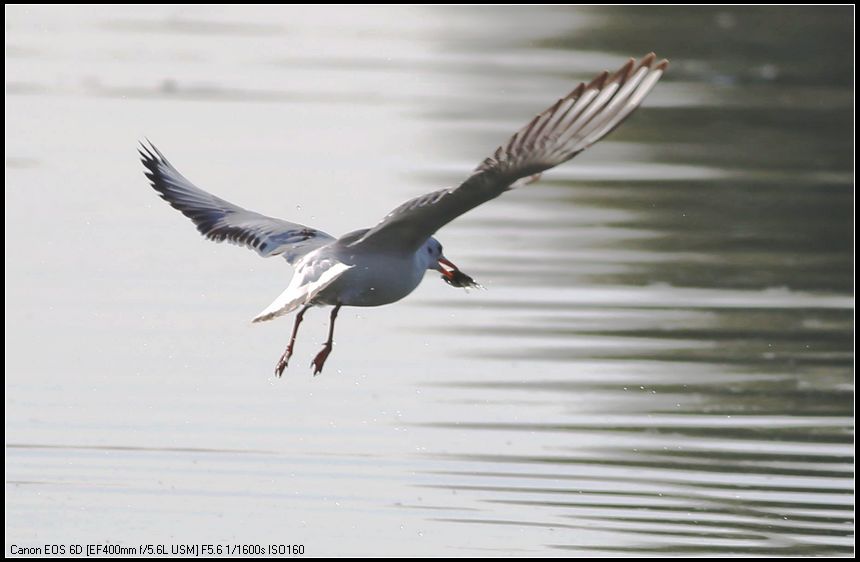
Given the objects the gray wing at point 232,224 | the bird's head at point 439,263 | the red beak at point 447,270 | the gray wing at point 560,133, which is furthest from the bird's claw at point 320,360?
the gray wing at point 560,133

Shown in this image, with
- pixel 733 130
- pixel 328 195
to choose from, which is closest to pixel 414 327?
pixel 328 195

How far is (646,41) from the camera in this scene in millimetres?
24156

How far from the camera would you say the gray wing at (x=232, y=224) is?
996 centimetres

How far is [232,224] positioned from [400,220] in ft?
6.17

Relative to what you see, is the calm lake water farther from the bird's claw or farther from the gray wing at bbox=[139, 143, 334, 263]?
the gray wing at bbox=[139, 143, 334, 263]

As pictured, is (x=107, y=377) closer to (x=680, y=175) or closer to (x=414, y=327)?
(x=414, y=327)

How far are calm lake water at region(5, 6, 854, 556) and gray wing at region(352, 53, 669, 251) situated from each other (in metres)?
2.13

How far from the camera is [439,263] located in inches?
385

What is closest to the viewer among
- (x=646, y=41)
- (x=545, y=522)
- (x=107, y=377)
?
(x=545, y=522)

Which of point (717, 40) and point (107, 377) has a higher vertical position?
point (717, 40)

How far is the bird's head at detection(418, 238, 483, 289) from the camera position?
9.54 m

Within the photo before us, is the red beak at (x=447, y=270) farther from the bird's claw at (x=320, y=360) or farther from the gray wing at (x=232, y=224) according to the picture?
the bird's claw at (x=320, y=360)

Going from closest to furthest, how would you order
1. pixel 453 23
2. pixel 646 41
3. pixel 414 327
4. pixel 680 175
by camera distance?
pixel 414 327, pixel 680 175, pixel 646 41, pixel 453 23

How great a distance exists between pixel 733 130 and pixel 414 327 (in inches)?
324
